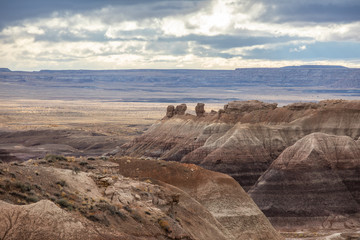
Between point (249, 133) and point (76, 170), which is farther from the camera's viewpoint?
point (249, 133)

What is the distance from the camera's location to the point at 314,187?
8106 centimetres

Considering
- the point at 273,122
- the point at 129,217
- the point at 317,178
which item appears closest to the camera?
the point at 129,217

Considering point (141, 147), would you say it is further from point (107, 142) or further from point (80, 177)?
point (80, 177)

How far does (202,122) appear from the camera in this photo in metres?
113

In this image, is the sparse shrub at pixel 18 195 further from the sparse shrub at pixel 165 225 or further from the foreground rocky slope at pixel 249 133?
the foreground rocky slope at pixel 249 133

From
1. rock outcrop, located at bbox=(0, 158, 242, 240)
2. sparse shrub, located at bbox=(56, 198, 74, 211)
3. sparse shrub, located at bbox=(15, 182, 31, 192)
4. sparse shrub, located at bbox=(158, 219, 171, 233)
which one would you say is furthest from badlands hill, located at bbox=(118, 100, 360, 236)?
sparse shrub, located at bbox=(15, 182, 31, 192)

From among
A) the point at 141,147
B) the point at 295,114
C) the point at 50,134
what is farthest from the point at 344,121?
the point at 50,134

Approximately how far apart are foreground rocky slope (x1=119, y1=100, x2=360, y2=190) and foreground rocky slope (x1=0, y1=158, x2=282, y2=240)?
49.6m

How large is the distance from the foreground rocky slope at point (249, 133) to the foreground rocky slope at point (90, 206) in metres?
49.6

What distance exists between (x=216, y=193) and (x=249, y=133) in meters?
53.0

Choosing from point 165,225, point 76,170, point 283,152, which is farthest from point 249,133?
point 165,225

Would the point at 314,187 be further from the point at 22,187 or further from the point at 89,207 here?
the point at 22,187

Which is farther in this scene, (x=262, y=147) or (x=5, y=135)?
(x=5, y=135)

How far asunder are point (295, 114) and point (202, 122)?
1706cm
